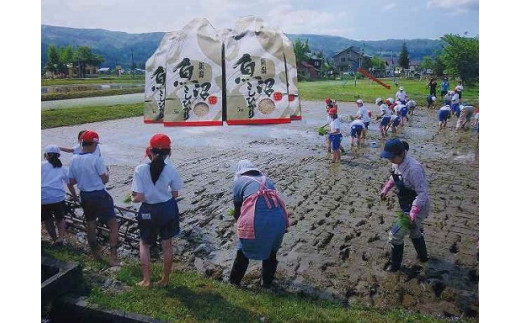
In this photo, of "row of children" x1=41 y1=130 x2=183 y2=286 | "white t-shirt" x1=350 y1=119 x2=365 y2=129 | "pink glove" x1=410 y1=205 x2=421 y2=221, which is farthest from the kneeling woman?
"white t-shirt" x1=350 y1=119 x2=365 y2=129

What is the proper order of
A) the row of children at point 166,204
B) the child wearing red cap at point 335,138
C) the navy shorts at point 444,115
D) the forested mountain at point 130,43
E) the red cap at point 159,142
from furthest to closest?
the child wearing red cap at point 335,138, the navy shorts at point 444,115, the forested mountain at point 130,43, the row of children at point 166,204, the red cap at point 159,142

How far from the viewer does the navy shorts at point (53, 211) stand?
465 centimetres

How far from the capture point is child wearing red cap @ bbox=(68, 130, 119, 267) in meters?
4.29

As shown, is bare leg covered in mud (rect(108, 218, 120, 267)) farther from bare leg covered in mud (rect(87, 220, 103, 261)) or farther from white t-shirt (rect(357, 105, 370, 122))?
white t-shirt (rect(357, 105, 370, 122))

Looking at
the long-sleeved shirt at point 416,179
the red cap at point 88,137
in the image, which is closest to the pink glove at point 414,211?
the long-sleeved shirt at point 416,179

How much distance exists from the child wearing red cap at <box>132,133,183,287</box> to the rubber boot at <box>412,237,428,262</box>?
2243mm

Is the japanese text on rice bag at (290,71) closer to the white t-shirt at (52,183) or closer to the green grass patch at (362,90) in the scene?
the green grass patch at (362,90)

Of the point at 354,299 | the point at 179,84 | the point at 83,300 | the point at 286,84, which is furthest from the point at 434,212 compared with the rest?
the point at 83,300

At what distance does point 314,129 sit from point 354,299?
3800 mm

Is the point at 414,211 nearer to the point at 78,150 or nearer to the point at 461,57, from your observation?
the point at 461,57

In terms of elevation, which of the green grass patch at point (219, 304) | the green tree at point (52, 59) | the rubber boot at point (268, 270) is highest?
the green tree at point (52, 59)

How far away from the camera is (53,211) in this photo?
4715mm

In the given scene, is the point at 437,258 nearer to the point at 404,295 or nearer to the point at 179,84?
the point at 404,295

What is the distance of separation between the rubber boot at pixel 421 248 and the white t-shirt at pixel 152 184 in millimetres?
2304
